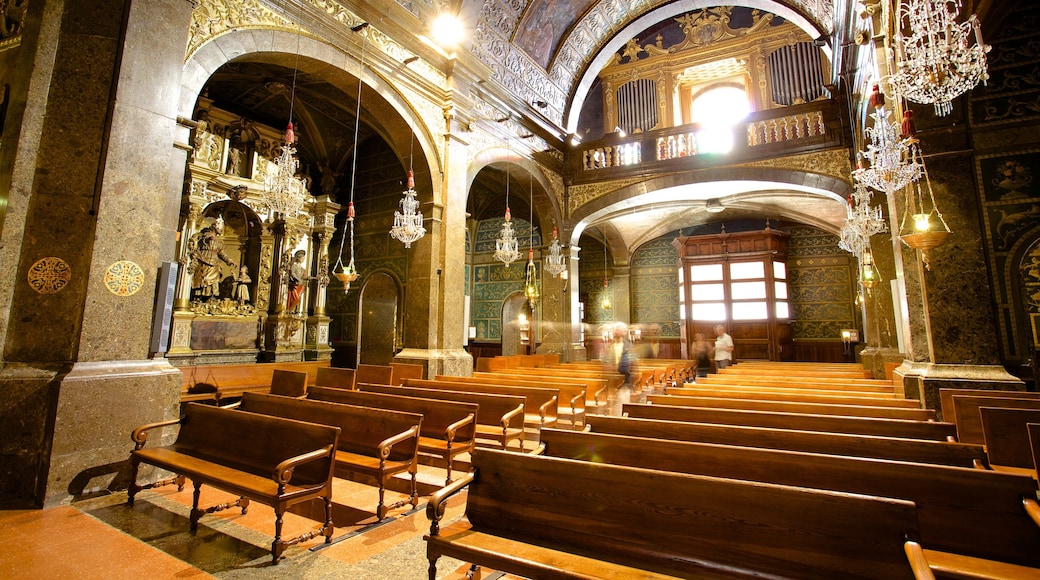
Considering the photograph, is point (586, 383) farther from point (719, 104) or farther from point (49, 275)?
point (719, 104)

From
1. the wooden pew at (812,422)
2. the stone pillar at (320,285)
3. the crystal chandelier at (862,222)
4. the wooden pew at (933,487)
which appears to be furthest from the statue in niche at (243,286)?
the crystal chandelier at (862,222)

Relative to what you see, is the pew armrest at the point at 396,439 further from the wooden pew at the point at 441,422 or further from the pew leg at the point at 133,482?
the pew leg at the point at 133,482

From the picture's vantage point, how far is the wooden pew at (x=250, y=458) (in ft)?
8.21

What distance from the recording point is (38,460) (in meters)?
3.01

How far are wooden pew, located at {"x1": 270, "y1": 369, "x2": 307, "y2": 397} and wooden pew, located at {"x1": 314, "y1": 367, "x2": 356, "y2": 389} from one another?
36cm

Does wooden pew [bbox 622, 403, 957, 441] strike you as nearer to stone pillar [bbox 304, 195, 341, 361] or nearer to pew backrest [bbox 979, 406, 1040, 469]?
pew backrest [bbox 979, 406, 1040, 469]

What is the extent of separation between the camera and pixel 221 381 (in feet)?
22.8

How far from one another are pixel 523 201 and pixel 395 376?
278 inches

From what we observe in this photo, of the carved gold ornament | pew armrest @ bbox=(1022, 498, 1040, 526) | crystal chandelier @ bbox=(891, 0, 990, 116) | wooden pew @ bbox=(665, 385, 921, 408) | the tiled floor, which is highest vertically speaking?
crystal chandelier @ bbox=(891, 0, 990, 116)

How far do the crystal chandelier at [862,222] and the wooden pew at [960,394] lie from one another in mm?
3517

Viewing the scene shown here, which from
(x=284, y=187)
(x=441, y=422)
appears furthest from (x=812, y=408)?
(x=284, y=187)

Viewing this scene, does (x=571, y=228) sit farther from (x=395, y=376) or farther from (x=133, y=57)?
(x=133, y=57)

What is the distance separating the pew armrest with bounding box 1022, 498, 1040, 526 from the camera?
60.9 inches

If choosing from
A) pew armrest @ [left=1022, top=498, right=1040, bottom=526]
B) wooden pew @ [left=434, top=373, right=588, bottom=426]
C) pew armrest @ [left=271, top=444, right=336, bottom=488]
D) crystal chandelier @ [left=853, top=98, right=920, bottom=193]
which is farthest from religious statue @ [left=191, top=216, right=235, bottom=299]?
pew armrest @ [left=1022, top=498, right=1040, bottom=526]
